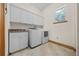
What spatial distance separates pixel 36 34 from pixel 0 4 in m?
0.70

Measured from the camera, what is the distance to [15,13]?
4.03 feet

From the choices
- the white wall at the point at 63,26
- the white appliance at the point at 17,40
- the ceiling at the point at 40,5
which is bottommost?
the white appliance at the point at 17,40

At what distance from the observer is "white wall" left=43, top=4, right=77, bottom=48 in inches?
45.4

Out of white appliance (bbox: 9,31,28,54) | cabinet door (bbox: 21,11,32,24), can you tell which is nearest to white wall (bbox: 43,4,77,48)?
cabinet door (bbox: 21,11,32,24)

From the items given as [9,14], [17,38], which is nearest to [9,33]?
[17,38]

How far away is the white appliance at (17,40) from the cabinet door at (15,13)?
0.67 feet

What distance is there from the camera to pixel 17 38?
128cm

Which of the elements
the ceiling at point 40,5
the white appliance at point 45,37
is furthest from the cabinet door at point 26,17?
the white appliance at point 45,37

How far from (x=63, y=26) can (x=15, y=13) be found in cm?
74

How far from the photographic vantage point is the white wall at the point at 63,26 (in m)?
1.15

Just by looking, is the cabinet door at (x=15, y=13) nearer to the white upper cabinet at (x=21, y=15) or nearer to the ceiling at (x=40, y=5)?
the white upper cabinet at (x=21, y=15)

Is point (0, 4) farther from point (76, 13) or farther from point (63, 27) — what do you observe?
point (76, 13)

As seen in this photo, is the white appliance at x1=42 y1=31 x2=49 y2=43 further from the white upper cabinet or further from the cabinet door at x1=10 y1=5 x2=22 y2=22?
the cabinet door at x1=10 y1=5 x2=22 y2=22

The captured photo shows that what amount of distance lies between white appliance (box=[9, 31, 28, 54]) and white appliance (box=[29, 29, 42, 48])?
0.26 ft
